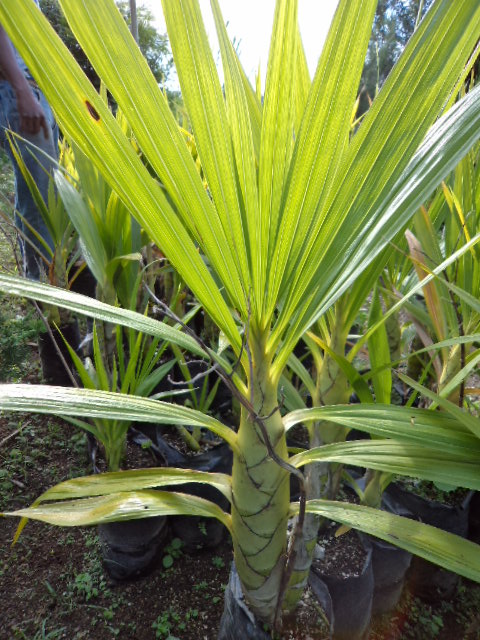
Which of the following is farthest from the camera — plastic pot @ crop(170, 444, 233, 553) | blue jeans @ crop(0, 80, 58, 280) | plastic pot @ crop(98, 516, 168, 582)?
blue jeans @ crop(0, 80, 58, 280)

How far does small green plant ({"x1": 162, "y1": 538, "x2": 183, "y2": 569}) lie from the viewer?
109 centimetres

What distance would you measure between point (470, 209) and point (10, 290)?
2.29ft

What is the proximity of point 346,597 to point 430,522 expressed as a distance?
0.32 m

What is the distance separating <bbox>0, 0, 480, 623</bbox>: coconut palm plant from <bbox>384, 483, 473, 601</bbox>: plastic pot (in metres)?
0.58

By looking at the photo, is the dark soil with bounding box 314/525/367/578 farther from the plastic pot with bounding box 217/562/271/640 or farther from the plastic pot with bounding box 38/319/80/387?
the plastic pot with bounding box 38/319/80/387

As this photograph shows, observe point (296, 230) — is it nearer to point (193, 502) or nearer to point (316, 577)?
point (193, 502)

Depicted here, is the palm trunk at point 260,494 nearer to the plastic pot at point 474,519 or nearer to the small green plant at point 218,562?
the small green plant at point 218,562

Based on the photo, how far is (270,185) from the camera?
1.28 feet

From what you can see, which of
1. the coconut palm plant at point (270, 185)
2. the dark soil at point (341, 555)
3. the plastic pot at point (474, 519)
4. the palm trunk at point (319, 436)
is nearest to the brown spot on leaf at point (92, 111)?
the coconut palm plant at point (270, 185)

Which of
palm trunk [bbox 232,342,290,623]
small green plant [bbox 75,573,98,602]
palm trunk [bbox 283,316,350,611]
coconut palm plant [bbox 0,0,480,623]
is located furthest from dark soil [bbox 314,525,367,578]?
small green plant [bbox 75,573,98,602]

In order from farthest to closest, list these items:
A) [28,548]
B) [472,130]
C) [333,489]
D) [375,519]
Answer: [28,548] → [333,489] → [375,519] → [472,130]

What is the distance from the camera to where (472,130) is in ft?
1.13

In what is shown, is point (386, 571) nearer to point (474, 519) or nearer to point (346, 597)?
point (346, 597)

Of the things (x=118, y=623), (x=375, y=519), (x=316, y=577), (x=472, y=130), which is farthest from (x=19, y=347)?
(x=472, y=130)
